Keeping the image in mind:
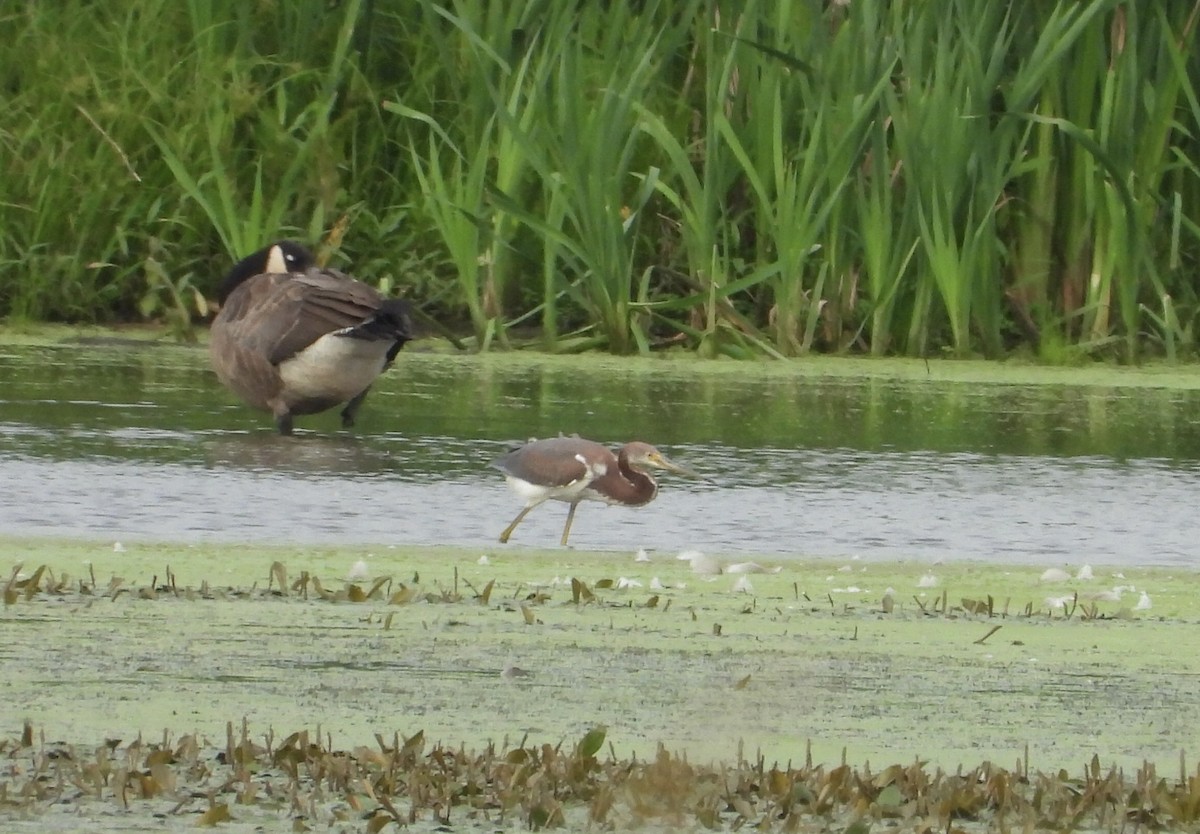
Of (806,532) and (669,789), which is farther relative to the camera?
(806,532)

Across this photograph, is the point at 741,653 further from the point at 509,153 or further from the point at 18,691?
the point at 509,153

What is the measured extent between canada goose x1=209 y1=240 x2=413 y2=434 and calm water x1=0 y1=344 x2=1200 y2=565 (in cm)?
14

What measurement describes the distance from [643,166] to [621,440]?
2879 mm

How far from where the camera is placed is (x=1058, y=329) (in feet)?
33.3

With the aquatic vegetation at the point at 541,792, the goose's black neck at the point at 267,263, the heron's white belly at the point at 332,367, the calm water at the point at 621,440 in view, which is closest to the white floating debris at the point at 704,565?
the calm water at the point at 621,440

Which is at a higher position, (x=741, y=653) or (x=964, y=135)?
(x=964, y=135)

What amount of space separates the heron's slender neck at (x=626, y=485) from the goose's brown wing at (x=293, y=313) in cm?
215

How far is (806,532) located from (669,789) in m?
3.37

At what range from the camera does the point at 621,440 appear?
7.85m

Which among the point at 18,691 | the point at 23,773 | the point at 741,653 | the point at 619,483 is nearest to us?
the point at 23,773

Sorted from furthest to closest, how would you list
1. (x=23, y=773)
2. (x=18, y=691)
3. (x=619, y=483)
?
(x=619, y=483) < (x=18, y=691) < (x=23, y=773)

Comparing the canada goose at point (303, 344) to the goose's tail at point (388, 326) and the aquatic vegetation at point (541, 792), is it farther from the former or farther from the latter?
the aquatic vegetation at point (541, 792)

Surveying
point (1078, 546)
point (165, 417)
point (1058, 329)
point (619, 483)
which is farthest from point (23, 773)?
point (1058, 329)

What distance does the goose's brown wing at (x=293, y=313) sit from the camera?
27.2ft
